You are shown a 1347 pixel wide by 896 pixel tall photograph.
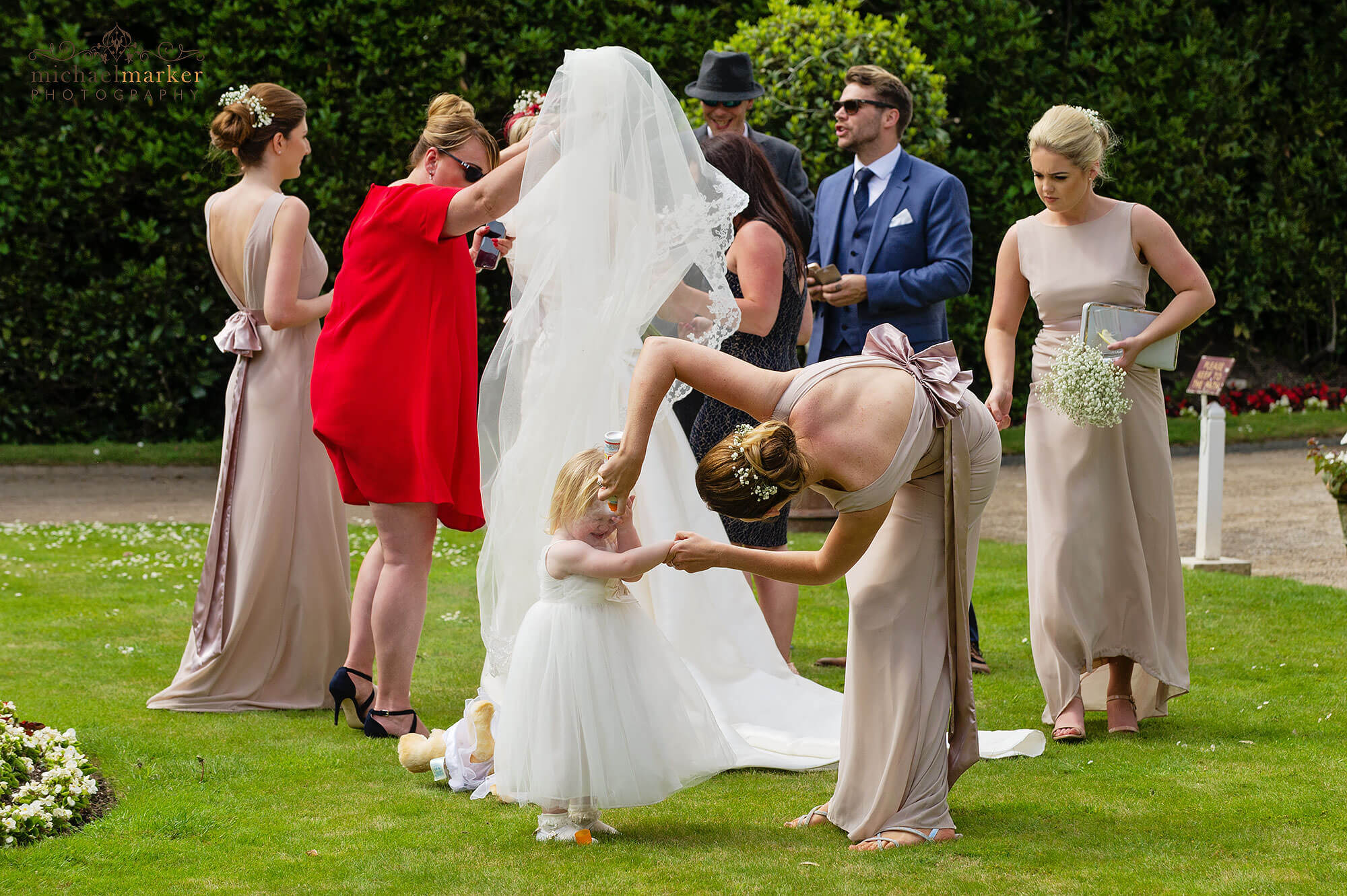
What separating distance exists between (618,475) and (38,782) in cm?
191

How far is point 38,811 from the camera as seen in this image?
3674 mm

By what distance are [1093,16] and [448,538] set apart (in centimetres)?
823

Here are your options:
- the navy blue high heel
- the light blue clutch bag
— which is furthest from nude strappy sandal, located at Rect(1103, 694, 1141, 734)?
the navy blue high heel

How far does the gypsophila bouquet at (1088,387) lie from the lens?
467 cm

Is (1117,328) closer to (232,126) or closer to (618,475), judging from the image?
(618,475)

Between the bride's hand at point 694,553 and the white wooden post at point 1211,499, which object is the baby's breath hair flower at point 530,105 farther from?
the white wooden post at point 1211,499

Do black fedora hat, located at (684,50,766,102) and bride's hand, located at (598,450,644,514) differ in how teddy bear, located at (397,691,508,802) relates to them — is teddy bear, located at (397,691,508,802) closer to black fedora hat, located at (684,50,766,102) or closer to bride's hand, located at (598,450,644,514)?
bride's hand, located at (598,450,644,514)

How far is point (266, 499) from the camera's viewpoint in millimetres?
5289

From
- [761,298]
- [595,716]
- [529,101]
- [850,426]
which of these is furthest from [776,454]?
[529,101]

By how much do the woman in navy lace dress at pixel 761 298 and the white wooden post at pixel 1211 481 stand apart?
10.3 feet

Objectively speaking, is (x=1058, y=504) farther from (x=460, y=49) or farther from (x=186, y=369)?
(x=186, y=369)

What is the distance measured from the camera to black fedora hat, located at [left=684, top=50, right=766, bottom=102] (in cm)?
589

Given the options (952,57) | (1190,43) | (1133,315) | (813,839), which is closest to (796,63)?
(952,57)

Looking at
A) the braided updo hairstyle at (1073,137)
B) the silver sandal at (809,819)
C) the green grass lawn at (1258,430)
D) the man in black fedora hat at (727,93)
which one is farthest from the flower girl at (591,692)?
the green grass lawn at (1258,430)
